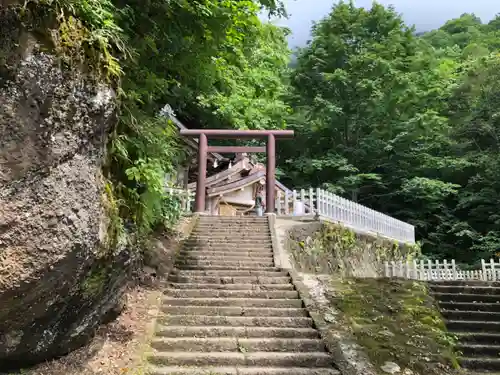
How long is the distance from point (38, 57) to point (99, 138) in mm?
1041

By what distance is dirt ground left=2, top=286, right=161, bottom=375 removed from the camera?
4102mm

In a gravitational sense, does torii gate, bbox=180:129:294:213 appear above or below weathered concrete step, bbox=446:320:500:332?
above

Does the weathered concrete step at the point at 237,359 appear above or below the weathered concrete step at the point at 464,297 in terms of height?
below

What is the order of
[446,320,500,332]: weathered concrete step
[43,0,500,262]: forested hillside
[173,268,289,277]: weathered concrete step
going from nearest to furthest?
[446,320,500,332]: weathered concrete step, [173,268,289,277]: weathered concrete step, [43,0,500,262]: forested hillside

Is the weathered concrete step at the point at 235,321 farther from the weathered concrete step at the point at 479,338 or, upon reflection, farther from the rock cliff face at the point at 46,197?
the weathered concrete step at the point at 479,338

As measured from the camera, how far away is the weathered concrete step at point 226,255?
8625 millimetres

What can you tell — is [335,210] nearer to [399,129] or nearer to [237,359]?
[237,359]

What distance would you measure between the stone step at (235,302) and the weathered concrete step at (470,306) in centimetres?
275

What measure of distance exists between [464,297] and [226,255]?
4868 millimetres

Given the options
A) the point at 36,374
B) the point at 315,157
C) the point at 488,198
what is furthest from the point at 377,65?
the point at 36,374

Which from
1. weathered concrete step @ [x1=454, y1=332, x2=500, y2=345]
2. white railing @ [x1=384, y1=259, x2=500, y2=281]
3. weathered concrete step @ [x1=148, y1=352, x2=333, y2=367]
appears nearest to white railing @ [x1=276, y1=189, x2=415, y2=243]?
white railing @ [x1=384, y1=259, x2=500, y2=281]

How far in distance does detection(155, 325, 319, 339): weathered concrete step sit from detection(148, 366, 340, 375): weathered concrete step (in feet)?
2.45

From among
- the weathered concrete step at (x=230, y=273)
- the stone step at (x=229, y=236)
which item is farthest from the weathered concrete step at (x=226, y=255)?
the stone step at (x=229, y=236)

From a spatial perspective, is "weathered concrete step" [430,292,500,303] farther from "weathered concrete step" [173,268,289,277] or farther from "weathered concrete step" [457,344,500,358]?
"weathered concrete step" [173,268,289,277]
